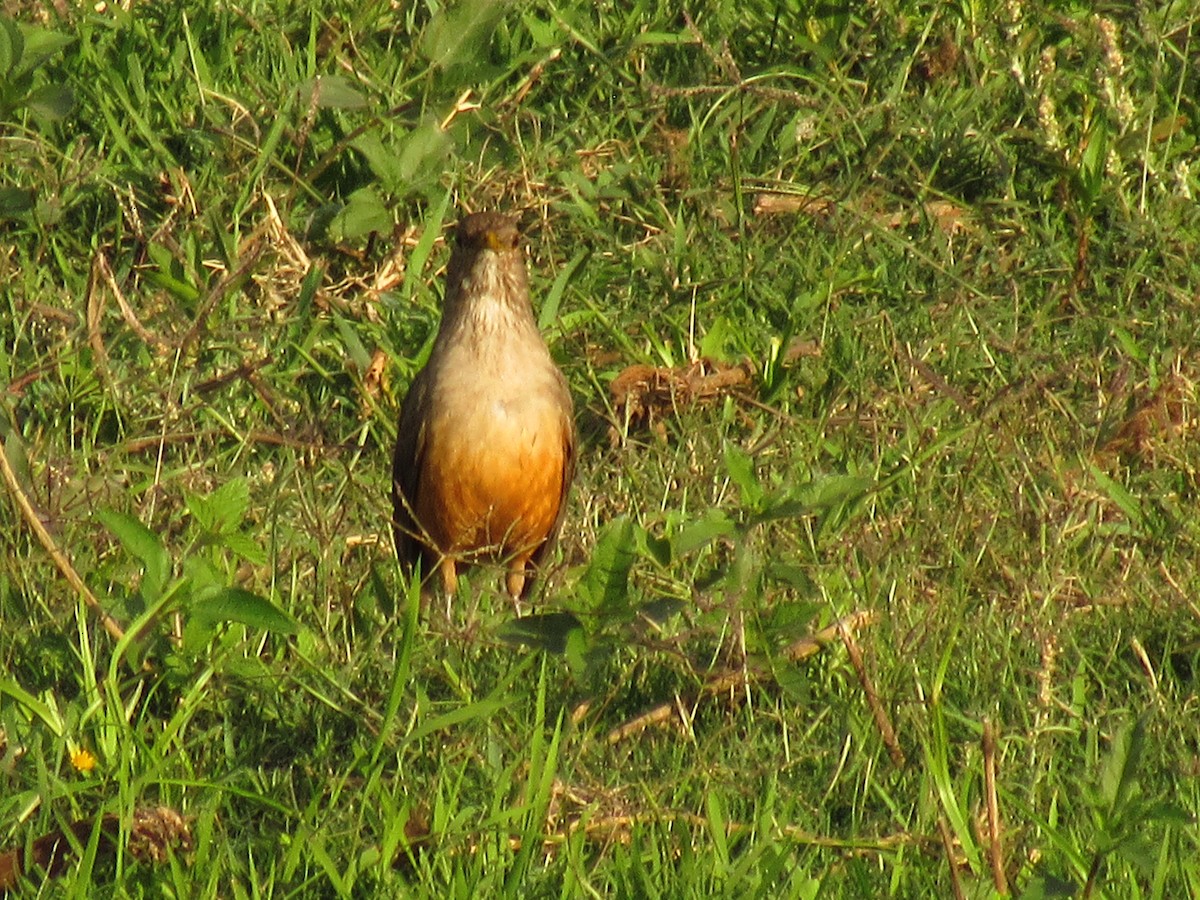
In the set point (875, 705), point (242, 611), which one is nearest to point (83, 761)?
point (242, 611)

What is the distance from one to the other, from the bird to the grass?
0.18 m

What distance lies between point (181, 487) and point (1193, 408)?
2993mm

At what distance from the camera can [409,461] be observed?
6.43 m

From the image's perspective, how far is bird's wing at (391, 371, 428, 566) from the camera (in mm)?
6359

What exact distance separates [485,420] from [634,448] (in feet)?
2.08

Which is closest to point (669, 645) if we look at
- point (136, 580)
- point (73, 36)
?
Result: point (136, 580)

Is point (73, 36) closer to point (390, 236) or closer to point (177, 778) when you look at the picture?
point (390, 236)

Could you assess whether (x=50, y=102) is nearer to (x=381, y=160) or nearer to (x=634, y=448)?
(x=381, y=160)

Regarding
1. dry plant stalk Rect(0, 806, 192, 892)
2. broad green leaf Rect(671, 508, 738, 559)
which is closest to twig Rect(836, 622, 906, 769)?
broad green leaf Rect(671, 508, 738, 559)

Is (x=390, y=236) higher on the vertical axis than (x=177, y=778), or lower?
lower

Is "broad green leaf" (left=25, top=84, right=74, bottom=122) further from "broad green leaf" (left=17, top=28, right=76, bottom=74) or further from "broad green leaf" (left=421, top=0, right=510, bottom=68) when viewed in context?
"broad green leaf" (left=421, top=0, right=510, bottom=68)

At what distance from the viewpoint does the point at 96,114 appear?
7.55 meters

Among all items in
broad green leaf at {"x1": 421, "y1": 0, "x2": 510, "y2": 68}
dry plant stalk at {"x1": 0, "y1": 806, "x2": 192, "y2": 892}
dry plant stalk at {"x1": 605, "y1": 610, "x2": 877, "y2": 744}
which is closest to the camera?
dry plant stalk at {"x1": 0, "y1": 806, "x2": 192, "y2": 892}

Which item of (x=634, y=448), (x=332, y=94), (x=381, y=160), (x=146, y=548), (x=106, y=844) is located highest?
(x=146, y=548)
